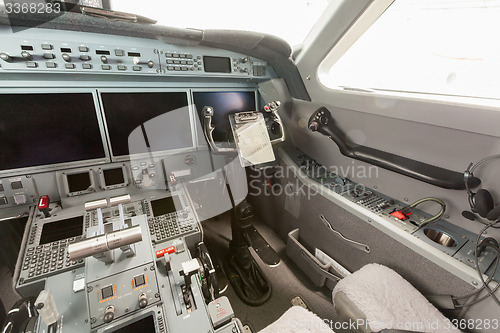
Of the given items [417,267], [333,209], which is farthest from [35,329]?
[417,267]

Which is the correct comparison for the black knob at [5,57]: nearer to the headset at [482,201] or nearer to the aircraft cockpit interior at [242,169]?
the aircraft cockpit interior at [242,169]

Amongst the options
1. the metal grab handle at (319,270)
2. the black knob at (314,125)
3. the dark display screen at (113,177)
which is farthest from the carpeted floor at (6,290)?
the black knob at (314,125)

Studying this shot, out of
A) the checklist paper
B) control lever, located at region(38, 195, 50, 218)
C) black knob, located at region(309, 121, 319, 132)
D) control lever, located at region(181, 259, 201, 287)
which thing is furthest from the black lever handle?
control lever, located at region(38, 195, 50, 218)

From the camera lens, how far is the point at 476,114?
105 cm

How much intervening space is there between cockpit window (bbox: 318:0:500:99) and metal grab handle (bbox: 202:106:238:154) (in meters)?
1.14

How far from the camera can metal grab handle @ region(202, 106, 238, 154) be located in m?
1.48

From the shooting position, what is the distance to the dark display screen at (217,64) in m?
1.73

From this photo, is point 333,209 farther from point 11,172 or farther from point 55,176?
point 11,172

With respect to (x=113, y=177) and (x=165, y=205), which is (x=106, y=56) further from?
(x=165, y=205)

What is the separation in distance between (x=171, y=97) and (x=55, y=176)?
99 centimetres

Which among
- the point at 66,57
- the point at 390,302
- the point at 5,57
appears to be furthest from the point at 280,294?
the point at 5,57

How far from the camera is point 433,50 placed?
1392mm

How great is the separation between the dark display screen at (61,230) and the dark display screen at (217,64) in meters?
1.44

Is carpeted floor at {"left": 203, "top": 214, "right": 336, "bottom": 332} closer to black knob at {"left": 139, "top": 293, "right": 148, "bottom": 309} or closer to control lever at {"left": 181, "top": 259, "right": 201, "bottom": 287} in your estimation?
control lever at {"left": 181, "top": 259, "right": 201, "bottom": 287}
